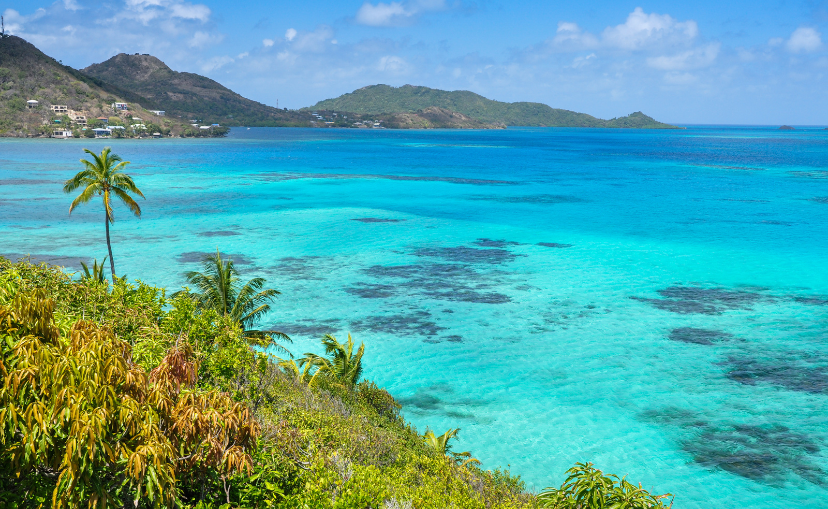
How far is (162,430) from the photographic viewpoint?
25.8 feet

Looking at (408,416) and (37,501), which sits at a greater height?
(37,501)

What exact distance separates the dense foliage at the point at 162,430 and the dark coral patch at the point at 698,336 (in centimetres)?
1830

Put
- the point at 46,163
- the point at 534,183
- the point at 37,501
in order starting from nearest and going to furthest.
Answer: the point at 37,501 < the point at 534,183 < the point at 46,163

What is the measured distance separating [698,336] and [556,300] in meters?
8.68

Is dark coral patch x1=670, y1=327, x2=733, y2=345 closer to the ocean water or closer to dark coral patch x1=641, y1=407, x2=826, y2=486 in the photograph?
the ocean water

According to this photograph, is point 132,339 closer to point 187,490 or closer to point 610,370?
point 187,490

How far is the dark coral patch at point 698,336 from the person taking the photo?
30.0 m

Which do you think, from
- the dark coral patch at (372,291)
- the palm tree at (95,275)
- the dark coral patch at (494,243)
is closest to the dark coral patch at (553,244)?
the dark coral patch at (494,243)

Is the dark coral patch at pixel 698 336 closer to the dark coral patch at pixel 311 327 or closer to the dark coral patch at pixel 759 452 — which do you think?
the dark coral patch at pixel 759 452

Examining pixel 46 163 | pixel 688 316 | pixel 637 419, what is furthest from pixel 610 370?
pixel 46 163

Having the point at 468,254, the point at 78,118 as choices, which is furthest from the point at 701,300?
the point at 78,118

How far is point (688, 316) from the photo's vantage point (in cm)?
3381

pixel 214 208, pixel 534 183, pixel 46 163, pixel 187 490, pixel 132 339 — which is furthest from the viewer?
pixel 46 163

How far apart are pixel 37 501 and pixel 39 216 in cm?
6180
